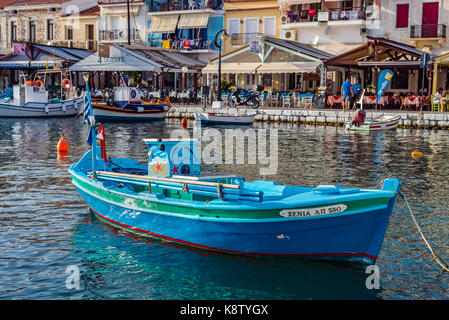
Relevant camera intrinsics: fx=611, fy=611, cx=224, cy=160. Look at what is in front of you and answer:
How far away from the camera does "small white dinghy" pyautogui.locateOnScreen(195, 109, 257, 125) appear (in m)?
33.0

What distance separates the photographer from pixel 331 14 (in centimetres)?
4109

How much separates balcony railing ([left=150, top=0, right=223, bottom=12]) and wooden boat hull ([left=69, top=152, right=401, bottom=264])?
1600 inches

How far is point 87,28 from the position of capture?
180 feet

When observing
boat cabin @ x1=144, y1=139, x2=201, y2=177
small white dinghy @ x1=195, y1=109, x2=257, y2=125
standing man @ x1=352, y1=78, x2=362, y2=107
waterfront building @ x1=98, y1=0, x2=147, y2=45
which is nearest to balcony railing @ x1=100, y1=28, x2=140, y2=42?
waterfront building @ x1=98, y1=0, x2=147, y2=45

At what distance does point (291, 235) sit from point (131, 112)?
94.7ft

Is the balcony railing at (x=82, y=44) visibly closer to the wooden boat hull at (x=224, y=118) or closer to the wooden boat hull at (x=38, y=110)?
the wooden boat hull at (x=38, y=110)

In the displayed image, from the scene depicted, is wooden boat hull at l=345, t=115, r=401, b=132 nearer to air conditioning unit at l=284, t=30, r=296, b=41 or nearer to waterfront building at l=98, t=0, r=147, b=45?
air conditioning unit at l=284, t=30, r=296, b=41

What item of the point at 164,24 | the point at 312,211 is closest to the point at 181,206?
the point at 312,211

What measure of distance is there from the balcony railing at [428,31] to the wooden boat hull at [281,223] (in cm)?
3144

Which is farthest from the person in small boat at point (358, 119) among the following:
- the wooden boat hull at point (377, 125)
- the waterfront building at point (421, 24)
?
the waterfront building at point (421, 24)

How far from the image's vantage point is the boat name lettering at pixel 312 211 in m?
8.32

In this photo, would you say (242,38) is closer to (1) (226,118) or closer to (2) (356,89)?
(2) (356,89)

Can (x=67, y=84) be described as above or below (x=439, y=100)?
above
